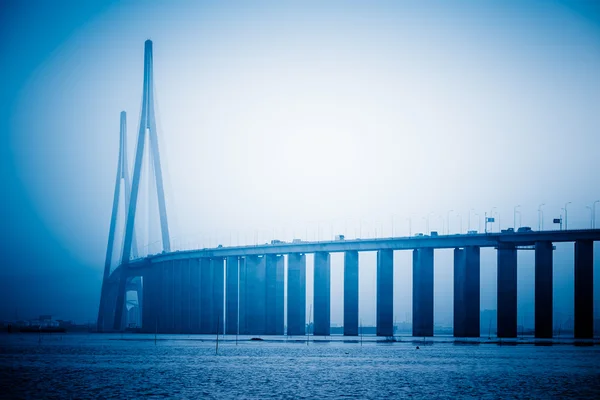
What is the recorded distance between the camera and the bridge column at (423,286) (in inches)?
4528

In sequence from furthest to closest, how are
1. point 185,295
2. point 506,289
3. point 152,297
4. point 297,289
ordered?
1. point 152,297
2. point 185,295
3. point 297,289
4. point 506,289

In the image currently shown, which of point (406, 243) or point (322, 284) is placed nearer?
point (406, 243)

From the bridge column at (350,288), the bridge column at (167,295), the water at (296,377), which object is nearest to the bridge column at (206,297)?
the bridge column at (167,295)

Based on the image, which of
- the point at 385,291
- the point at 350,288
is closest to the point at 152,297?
the point at 350,288

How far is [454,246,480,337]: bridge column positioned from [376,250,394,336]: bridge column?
401 inches

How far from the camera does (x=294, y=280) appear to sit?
13588cm

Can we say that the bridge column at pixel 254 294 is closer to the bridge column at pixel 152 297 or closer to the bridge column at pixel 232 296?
the bridge column at pixel 232 296

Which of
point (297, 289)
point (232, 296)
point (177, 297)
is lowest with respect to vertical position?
point (177, 297)

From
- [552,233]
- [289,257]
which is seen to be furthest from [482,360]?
[289,257]

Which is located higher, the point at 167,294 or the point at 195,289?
the point at 195,289

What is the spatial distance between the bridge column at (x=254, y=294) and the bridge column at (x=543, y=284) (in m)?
50.5

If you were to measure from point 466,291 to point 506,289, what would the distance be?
16.7 ft

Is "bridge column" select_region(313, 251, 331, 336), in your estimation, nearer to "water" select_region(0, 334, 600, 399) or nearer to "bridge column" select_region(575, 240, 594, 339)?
"bridge column" select_region(575, 240, 594, 339)

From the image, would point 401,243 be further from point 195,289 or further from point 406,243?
point 195,289
